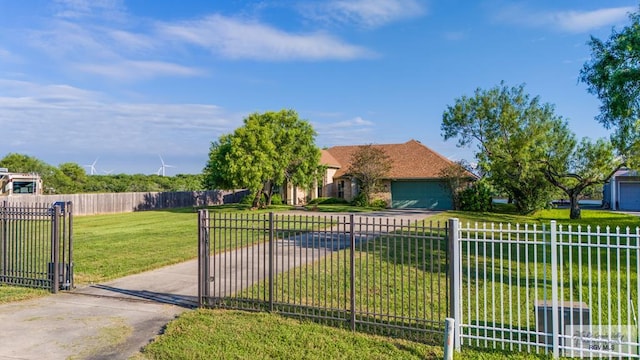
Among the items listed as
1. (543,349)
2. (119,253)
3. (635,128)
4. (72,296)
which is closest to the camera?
(543,349)

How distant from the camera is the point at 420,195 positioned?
110ft

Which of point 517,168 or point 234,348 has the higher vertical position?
point 517,168

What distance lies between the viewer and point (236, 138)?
97.7 feet

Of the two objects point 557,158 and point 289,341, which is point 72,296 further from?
point 557,158

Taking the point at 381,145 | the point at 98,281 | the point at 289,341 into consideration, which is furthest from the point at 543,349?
the point at 381,145

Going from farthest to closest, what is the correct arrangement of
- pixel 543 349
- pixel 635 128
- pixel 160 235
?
1. pixel 160 235
2. pixel 635 128
3. pixel 543 349

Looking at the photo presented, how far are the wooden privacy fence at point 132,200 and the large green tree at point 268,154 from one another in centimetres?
657

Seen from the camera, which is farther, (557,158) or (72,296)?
(557,158)

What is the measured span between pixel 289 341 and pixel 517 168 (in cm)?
2305

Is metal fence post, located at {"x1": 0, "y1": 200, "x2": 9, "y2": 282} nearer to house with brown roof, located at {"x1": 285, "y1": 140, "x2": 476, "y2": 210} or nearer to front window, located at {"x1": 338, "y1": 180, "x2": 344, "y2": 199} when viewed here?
house with brown roof, located at {"x1": 285, "y1": 140, "x2": 476, "y2": 210}

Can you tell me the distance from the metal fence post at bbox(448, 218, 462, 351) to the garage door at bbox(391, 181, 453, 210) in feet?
89.6

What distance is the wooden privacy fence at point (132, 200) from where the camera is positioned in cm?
2827

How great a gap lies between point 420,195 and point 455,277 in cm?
2864

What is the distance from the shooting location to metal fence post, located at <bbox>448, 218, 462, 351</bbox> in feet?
18.4
